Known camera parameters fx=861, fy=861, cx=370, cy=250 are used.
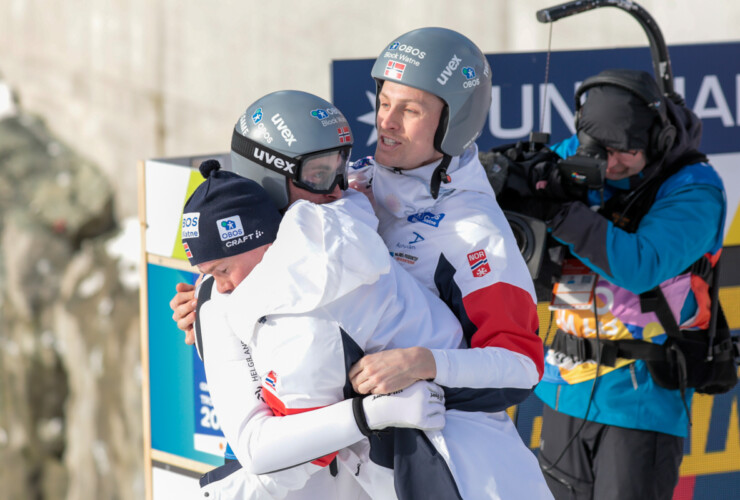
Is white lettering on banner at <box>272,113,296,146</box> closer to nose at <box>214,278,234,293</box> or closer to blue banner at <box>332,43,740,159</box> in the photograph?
nose at <box>214,278,234,293</box>

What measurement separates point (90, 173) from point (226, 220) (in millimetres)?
6293

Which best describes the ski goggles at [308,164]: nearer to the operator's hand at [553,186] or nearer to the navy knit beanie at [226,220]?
the navy knit beanie at [226,220]

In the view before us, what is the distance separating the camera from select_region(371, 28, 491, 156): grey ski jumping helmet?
1917 mm

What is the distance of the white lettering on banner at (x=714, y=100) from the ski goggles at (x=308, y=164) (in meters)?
2.18

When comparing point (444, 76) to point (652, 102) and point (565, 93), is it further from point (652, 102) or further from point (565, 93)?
point (565, 93)

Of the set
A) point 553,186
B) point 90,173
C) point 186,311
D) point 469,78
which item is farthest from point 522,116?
point 90,173

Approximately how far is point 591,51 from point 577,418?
150cm

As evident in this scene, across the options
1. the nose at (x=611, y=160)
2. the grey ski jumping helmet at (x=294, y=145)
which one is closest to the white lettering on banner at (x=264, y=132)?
the grey ski jumping helmet at (x=294, y=145)

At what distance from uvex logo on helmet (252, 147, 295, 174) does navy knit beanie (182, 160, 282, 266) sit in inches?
4.5

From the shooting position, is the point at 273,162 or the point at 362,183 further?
the point at 362,183

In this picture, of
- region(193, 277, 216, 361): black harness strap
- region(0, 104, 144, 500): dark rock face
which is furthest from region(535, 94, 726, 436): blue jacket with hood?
region(0, 104, 144, 500): dark rock face

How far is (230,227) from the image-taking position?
167 centimetres

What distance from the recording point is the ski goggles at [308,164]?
182 cm

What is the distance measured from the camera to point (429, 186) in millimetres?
1930
